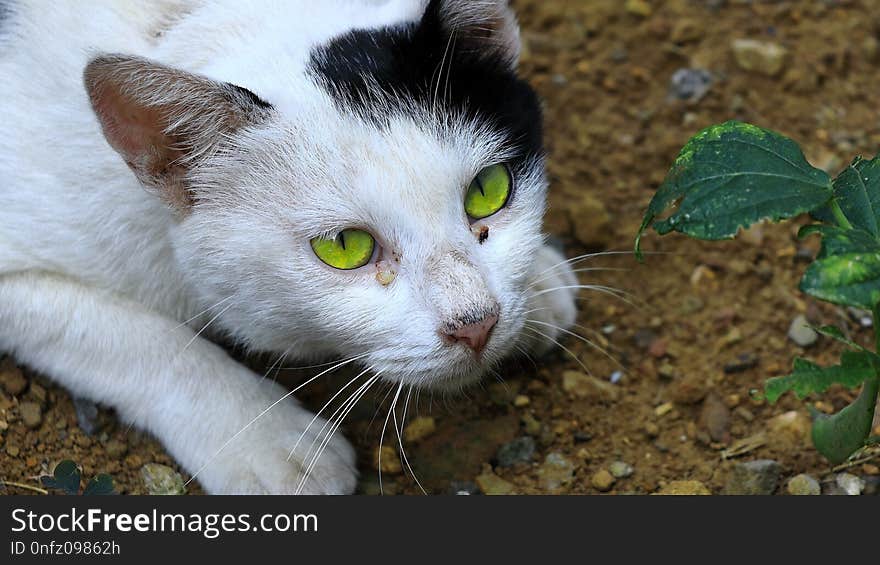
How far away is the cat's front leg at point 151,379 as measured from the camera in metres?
2.26

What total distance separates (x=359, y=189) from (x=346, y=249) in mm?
131

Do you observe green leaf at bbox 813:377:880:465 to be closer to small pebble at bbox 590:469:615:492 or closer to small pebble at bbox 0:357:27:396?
small pebble at bbox 590:469:615:492

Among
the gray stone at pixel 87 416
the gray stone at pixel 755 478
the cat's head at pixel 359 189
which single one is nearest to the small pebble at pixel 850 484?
the gray stone at pixel 755 478

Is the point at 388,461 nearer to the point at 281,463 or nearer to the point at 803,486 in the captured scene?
the point at 281,463

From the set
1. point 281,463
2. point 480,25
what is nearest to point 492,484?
point 281,463

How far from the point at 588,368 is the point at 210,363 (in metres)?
0.98

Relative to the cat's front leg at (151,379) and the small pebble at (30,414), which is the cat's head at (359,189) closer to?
the cat's front leg at (151,379)

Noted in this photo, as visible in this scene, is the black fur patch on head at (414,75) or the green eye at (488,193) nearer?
the black fur patch on head at (414,75)

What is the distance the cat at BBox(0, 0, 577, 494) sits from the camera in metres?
1.86

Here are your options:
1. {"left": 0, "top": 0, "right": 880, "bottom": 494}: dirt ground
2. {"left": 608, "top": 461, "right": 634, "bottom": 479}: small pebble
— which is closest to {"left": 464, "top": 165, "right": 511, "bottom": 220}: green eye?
{"left": 0, "top": 0, "right": 880, "bottom": 494}: dirt ground

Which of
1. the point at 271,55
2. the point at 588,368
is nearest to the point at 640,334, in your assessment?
the point at 588,368

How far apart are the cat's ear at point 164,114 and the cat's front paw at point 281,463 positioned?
1.90 ft

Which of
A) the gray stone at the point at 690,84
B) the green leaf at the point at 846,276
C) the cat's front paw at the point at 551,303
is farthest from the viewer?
the gray stone at the point at 690,84

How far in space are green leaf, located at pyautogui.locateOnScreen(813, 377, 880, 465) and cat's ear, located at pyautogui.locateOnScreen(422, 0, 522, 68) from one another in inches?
40.0
